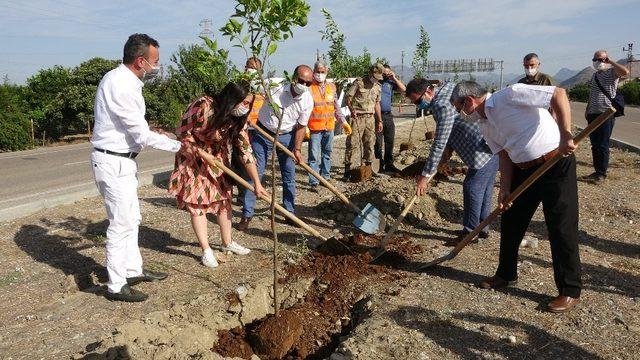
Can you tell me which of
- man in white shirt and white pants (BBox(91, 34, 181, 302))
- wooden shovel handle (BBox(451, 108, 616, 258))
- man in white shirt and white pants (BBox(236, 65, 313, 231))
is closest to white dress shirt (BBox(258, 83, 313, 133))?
man in white shirt and white pants (BBox(236, 65, 313, 231))

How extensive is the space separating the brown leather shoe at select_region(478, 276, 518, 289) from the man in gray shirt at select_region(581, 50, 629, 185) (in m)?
4.25

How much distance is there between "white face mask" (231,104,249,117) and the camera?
4090 millimetres

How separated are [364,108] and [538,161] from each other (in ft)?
15.4

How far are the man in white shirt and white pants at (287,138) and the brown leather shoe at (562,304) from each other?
290 cm

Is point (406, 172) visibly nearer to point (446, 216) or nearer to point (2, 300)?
point (446, 216)

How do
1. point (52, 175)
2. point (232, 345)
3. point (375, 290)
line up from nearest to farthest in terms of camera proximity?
1. point (232, 345)
2. point (375, 290)
3. point (52, 175)

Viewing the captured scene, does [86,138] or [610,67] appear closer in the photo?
[610,67]

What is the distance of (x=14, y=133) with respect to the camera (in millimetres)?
16281

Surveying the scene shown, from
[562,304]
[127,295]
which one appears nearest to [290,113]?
[127,295]

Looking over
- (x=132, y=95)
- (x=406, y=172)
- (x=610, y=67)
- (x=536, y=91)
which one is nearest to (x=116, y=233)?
(x=132, y=95)

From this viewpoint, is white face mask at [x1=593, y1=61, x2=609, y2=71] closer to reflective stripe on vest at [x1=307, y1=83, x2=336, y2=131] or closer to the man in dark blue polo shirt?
the man in dark blue polo shirt

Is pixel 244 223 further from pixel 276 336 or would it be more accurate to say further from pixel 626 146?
pixel 626 146

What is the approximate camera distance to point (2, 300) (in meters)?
3.83

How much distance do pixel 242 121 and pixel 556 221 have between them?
2598 millimetres
